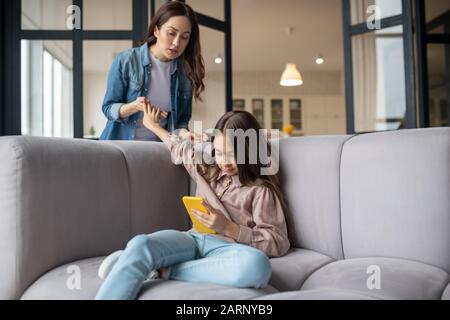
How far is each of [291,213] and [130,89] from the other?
33.4 inches

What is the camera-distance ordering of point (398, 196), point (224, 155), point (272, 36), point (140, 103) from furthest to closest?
point (272, 36), point (140, 103), point (224, 155), point (398, 196)

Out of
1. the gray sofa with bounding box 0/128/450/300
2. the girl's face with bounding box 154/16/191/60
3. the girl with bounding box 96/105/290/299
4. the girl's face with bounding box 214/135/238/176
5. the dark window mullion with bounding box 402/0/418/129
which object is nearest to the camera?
the girl with bounding box 96/105/290/299

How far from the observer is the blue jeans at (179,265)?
1.07 m

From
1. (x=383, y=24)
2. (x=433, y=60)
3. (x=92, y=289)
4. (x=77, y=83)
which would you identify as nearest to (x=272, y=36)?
(x=383, y=24)

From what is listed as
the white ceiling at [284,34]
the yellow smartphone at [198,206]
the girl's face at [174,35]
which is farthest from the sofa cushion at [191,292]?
the white ceiling at [284,34]

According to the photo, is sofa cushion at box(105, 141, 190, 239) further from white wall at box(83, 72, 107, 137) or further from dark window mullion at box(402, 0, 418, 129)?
dark window mullion at box(402, 0, 418, 129)

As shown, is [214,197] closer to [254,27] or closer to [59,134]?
[59,134]

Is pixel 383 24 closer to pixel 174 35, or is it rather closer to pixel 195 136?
pixel 174 35

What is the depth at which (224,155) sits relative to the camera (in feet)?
5.36

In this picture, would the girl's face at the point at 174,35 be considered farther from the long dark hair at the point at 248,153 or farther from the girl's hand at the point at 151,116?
the long dark hair at the point at 248,153

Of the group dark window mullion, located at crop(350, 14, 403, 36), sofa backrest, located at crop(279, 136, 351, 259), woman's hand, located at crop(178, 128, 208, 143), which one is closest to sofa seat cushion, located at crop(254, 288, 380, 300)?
sofa backrest, located at crop(279, 136, 351, 259)

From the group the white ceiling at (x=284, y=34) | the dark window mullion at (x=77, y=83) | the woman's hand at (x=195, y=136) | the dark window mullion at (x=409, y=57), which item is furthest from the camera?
the white ceiling at (x=284, y=34)

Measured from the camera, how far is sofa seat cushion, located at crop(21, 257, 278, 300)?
42.5 inches

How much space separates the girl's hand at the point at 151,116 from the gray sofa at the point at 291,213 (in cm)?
11
